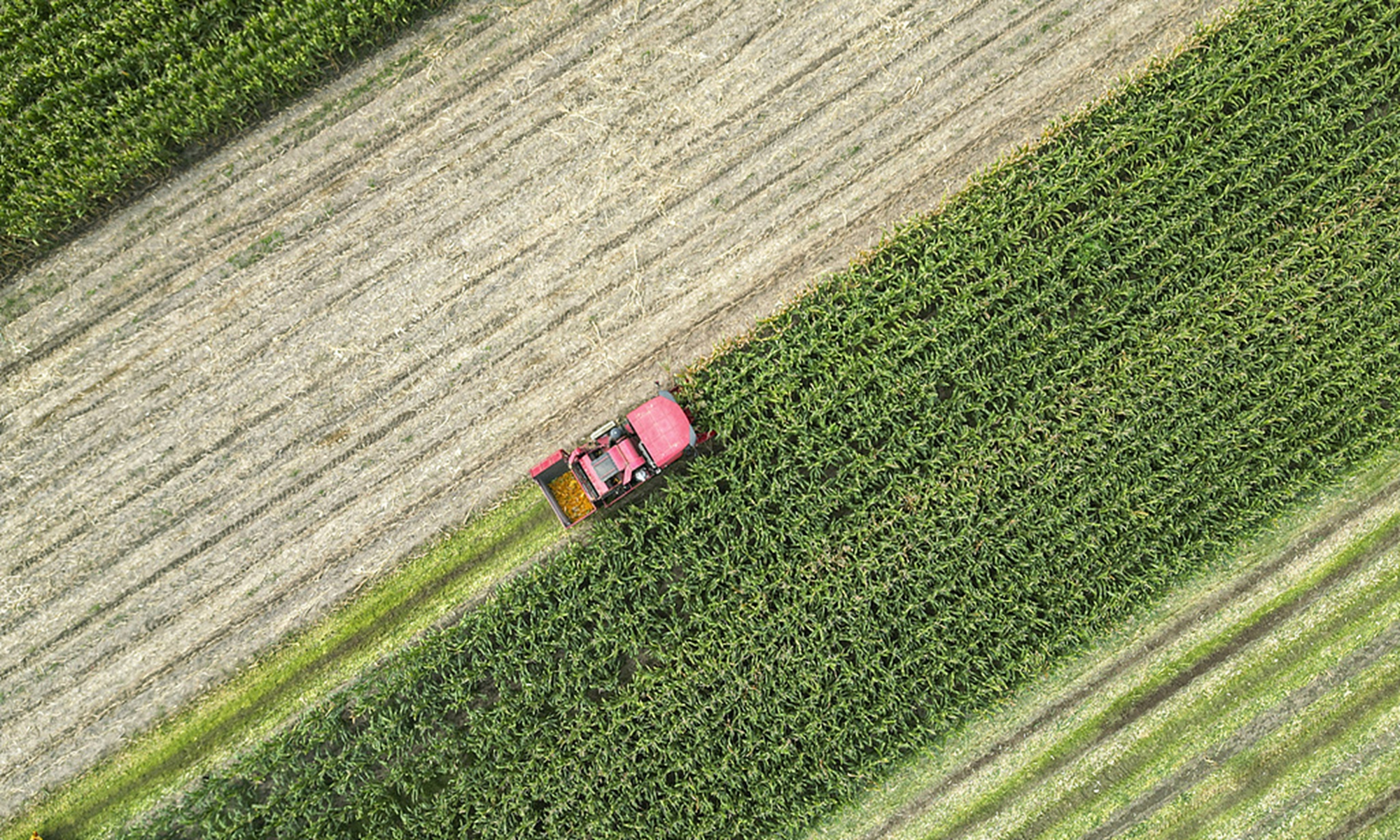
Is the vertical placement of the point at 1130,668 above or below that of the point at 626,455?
below

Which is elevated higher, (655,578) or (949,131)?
(949,131)

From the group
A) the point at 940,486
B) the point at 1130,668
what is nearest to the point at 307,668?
the point at 940,486

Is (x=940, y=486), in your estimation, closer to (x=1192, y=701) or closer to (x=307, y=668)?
(x=1192, y=701)

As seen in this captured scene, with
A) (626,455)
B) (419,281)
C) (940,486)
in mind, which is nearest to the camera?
(626,455)

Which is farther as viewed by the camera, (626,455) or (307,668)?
(307,668)

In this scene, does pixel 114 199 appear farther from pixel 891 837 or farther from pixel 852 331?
pixel 891 837

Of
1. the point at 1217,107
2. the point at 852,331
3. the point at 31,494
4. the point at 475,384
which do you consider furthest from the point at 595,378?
the point at 1217,107

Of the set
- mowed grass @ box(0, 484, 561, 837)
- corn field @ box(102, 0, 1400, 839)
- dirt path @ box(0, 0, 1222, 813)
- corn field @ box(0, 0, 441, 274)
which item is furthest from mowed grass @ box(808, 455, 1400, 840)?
corn field @ box(0, 0, 441, 274)
